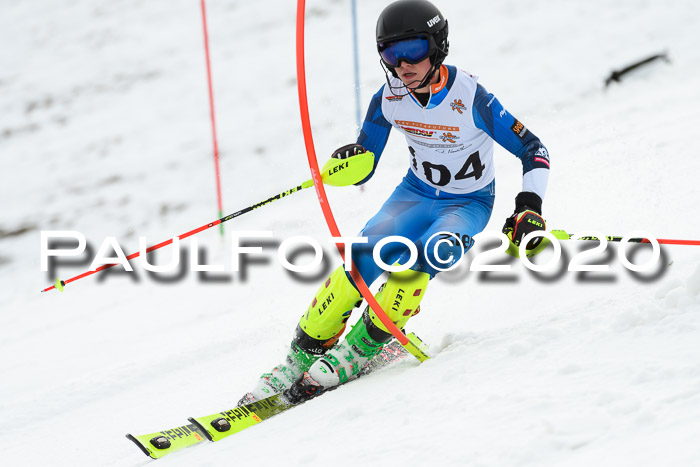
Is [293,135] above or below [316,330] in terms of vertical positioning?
above

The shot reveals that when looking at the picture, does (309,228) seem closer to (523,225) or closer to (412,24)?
(412,24)

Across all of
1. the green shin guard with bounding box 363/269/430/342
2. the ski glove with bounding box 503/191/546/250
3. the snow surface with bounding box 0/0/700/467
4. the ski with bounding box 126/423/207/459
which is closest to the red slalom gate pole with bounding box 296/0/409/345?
the green shin guard with bounding box 363/269/430/342

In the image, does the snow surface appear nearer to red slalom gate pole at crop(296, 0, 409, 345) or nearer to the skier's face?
red slalom gate pole at crop(296, 0, 409, 345)

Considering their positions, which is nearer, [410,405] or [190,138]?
[410,405]

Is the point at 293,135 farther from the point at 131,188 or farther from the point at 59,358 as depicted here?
the point at 59,358

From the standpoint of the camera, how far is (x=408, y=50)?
298 centimetres

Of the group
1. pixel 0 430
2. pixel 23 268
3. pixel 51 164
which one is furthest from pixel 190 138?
pixel 0 430

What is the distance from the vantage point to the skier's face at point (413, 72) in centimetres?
304

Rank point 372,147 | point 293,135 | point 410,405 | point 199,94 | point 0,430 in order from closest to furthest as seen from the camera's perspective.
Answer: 1. point 410,405
2. point 372,147
3. point 0,430
4. point 293,135
5. point 199,94

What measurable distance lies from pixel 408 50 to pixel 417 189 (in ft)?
2.62

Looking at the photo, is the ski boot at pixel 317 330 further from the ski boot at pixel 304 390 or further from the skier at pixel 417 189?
the ski boot at pixel 304 390

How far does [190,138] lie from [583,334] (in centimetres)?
719

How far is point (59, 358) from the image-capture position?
5.05m

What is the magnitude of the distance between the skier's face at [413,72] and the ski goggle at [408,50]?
3 centimetres
